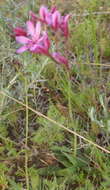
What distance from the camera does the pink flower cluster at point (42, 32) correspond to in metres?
1.22

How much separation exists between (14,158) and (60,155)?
7.0 inches

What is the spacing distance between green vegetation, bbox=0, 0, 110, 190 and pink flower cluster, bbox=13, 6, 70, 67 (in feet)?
0.48

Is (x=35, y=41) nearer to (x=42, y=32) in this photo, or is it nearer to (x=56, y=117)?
(x=42, y=32)

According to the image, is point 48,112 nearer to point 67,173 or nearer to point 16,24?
point 67,173

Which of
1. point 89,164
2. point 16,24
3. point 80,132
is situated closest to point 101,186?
point 89,164

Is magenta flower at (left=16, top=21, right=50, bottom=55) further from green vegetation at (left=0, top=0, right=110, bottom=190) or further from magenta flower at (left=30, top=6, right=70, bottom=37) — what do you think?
green vegetation at (left=0, top=0, right=110, bottom=190)

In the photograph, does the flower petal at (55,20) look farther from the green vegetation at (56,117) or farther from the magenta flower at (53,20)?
the green vegetation at (56,117)

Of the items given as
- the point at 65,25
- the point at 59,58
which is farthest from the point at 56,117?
the point at 65,25

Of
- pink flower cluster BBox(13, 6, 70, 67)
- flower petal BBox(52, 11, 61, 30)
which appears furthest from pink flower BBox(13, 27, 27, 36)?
flower petal BBox(52, 11, 61, 30)

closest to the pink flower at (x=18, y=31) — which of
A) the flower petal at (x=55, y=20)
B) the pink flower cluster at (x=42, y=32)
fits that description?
the pink flower cluster at (x=42, y=32)

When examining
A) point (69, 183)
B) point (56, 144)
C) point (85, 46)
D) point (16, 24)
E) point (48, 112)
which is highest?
point (16, 24)

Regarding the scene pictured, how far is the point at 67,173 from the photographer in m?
1.34

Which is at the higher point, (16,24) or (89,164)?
(16,24)

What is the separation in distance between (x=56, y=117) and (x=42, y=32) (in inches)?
13.5
